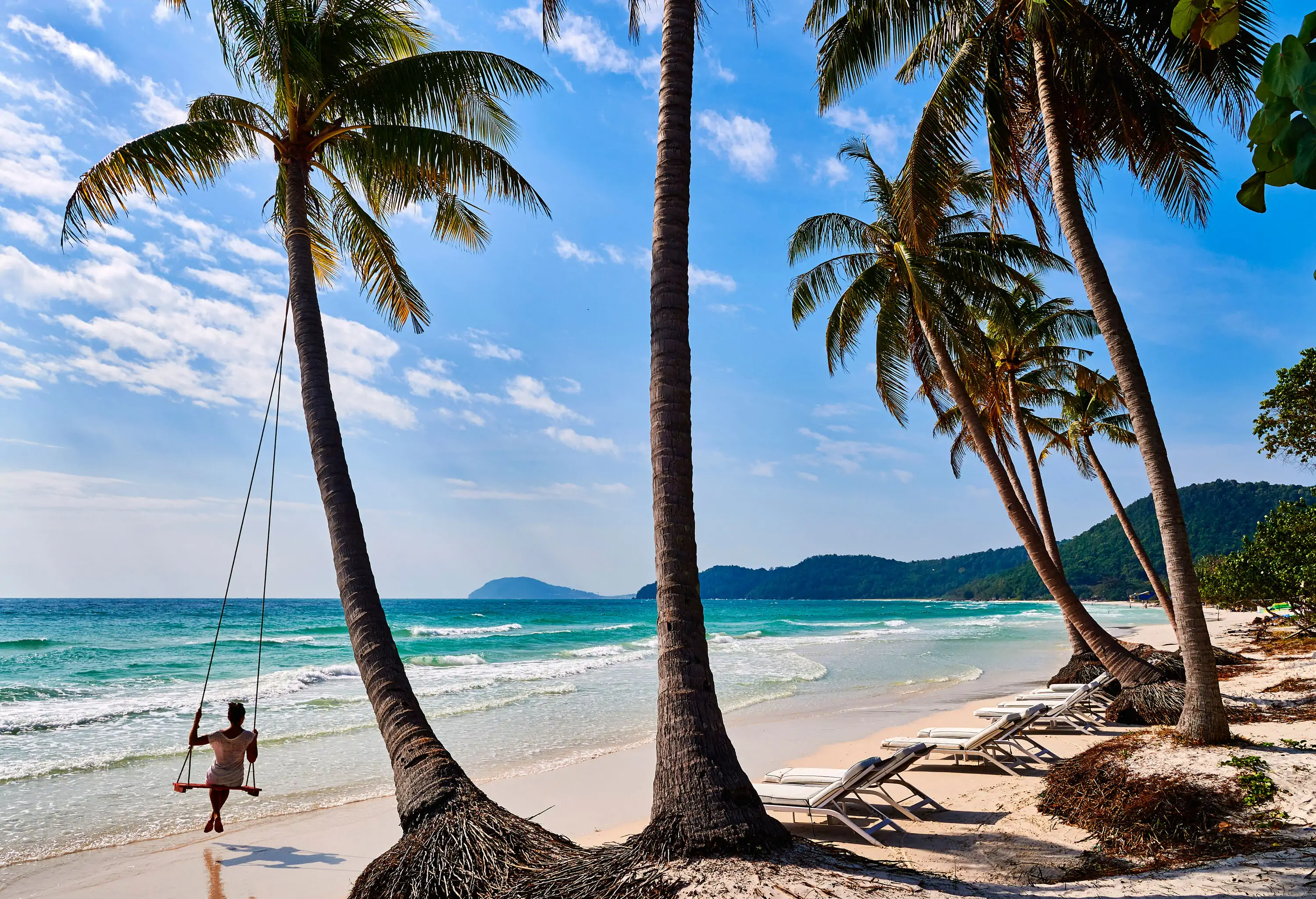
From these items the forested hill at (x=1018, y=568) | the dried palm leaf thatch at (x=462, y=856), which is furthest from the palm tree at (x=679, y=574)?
the forested hill at (x=1018, y=568)

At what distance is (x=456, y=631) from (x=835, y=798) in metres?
41.5

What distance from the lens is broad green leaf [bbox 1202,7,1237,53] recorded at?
1580 mm

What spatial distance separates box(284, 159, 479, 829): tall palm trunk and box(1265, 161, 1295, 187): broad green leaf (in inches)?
196

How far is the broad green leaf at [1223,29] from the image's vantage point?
1.58m

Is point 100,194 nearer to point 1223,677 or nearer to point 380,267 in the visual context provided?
point 380,267

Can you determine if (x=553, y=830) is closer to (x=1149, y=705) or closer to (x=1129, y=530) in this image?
(x=1149, y=705)

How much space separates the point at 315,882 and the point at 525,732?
7.22 metres

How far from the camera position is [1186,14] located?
5.03ft

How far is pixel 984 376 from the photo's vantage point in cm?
1288

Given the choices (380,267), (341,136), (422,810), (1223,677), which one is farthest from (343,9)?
(1223,677)

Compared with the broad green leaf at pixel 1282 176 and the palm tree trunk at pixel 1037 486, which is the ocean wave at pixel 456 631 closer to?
the palm tree trunk at pixel 1037 486

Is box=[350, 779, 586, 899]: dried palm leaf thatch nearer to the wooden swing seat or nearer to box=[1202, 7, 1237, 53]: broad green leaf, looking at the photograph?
the wooden swing seat

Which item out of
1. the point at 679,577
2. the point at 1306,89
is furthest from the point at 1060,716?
the point at 1306,89

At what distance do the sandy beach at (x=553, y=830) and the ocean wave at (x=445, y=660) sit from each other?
60.1 feet
